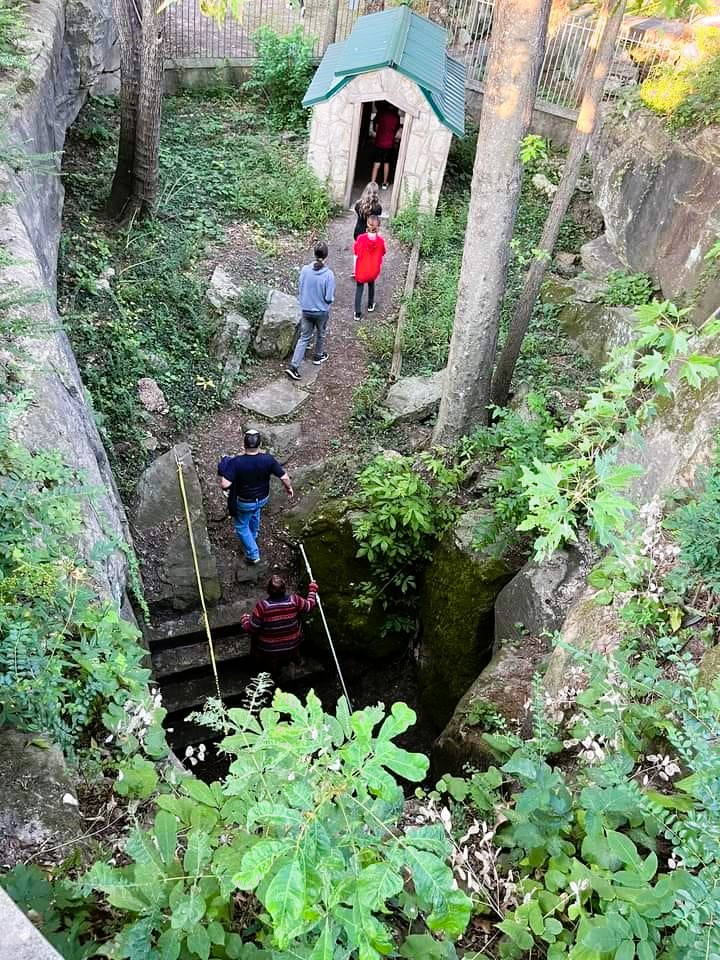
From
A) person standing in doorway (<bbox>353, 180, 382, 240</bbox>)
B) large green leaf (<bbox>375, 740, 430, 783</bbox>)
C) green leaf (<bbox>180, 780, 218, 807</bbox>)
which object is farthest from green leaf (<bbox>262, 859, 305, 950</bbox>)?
person standing in doorway (<bbox>353, 180, 382, 240</bbox>)

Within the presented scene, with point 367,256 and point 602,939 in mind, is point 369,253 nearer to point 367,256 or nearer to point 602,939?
point 367,256

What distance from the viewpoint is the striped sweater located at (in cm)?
666

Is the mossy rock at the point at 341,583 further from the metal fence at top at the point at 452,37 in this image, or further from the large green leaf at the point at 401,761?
→ the metal fence at top at the point at 452,37

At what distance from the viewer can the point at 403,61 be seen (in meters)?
11.5

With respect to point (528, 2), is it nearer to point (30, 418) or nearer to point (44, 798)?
point (30, 418)

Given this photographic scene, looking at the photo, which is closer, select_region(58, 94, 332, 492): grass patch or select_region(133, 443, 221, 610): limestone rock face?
select_region(133, 443, 221, 610): limestone rock face

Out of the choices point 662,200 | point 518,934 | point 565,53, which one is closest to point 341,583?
point 518,934

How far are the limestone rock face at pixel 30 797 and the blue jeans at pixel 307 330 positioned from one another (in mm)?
7327

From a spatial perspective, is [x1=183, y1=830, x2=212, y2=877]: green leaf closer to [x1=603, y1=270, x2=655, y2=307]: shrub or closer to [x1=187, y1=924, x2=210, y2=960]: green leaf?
[x1=187, y1=924, x2=210, y2=960]: green leaf

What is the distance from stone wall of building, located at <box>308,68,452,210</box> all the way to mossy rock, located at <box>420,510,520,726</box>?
765cm

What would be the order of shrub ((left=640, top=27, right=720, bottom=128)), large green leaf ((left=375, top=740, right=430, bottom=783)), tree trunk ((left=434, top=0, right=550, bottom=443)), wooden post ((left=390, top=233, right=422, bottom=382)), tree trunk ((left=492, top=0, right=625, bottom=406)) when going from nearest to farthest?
1. large green leaf ((left=375, top=740, right=430, bottom=783))
2. tree trunk ((left=434, top=0, right=550, bottom=443))
3. tree trunk ((left=492, top=0, right=625, bottom=406))
4. shrub ((left=640, top=27, right=720, bottom=128))
5. wooden post ((left=390, top=233, right=422, bottom=382))

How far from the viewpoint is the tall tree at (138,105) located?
8.94 m

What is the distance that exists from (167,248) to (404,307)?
11.5ft

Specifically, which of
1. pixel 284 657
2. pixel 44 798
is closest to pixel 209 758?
pixel 284 657
